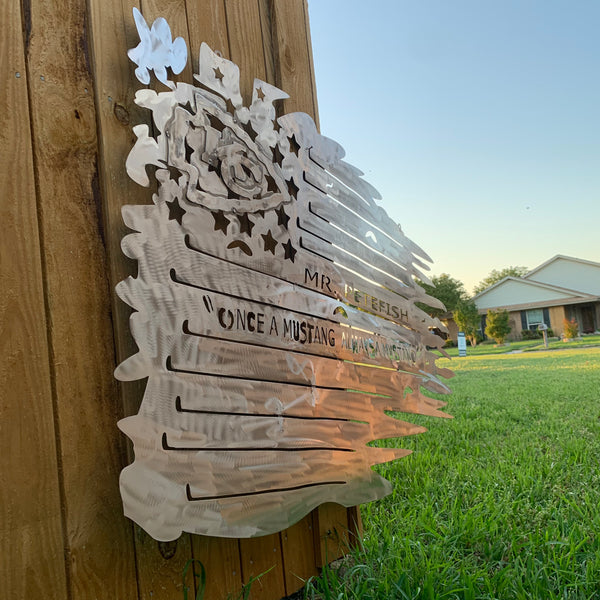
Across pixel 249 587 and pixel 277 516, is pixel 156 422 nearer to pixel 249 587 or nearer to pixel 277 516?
pixel 277 516

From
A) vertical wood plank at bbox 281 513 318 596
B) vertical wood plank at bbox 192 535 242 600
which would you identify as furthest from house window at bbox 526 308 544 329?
vertical wood plank at bbox 192 535 242 600

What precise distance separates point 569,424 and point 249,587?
2939mm

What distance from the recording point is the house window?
71.8ft

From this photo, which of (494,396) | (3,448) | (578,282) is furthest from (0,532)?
(578,282)

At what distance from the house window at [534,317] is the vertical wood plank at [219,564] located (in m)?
22.9

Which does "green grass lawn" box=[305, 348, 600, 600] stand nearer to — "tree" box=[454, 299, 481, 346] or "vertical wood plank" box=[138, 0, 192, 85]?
→ "vertical wood plank" box=[138, 0, 192, 85]

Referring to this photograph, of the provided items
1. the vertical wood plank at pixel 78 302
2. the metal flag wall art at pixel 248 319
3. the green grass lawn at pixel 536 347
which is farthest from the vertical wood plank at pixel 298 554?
the green grass lawn at pixel 536 347

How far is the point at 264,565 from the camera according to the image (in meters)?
1.44

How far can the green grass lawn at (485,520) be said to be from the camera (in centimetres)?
146

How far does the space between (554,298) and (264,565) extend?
22.5 m

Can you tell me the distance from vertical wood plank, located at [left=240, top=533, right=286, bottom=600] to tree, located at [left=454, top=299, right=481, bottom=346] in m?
20.3

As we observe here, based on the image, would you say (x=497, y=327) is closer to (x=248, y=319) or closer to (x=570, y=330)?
(x=570, y=330)

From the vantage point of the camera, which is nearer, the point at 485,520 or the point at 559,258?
the point at 485,520

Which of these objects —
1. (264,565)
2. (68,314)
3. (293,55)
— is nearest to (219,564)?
(264,565)
